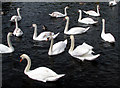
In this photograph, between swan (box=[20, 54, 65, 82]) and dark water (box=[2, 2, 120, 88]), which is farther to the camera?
dark water (box=[2, 2, 120, 88])

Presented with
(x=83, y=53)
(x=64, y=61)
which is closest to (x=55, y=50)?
(x=64, y=61)

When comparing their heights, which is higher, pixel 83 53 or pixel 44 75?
pixel 83 53

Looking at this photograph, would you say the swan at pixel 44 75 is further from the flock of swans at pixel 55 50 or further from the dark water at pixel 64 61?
the dark water at pixel 64 61

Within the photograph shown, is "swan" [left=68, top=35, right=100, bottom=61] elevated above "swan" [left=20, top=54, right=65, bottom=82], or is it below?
above

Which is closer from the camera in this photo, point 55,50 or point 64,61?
point 64,61

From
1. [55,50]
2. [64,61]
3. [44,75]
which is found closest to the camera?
[44,75]

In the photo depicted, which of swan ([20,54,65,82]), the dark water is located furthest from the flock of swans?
the dark water

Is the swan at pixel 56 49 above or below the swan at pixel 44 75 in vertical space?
above

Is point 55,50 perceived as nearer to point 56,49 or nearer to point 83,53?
point 56,49

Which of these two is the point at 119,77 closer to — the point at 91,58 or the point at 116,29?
the point at 91,58

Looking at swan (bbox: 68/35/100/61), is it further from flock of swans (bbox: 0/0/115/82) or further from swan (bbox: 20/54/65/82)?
swan (bbox: 20/54/65/82)

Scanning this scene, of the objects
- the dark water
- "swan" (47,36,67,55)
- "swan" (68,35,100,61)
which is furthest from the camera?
"swan" (47,36,67,55)

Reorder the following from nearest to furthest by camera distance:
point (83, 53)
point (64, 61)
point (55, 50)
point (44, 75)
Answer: point (44, 75)
point (83, 53)
point (64, 61)
point (55, 50)

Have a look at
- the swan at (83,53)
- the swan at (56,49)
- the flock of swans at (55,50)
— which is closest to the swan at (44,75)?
the flock of swans at (55,50)
